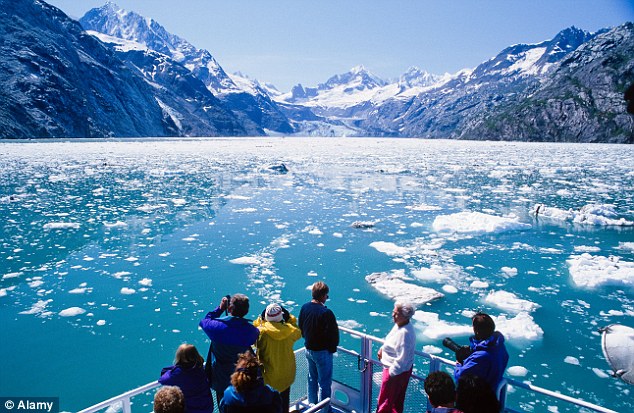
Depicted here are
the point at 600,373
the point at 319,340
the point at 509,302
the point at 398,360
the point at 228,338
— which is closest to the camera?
the point at 228,338

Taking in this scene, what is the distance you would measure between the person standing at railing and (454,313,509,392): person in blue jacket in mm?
1698

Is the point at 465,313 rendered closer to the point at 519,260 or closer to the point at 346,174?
the point at 519,260

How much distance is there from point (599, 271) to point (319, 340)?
11.8 m

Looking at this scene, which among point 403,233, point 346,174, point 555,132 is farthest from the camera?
point 555,132

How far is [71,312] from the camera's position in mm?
10703

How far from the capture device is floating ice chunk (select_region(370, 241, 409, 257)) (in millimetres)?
15885

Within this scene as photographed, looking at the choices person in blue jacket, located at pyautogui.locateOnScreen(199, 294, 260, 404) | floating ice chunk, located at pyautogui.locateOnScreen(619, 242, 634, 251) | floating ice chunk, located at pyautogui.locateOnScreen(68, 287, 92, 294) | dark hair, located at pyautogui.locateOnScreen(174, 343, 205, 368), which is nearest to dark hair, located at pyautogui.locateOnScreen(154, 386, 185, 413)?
dark hair, located at pyautogui.locateOnScreen(174, 343, 205, 368)

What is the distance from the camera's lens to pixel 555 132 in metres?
171

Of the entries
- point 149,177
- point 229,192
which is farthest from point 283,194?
point 149,177

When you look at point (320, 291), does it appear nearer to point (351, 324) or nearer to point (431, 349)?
point (431, 349)

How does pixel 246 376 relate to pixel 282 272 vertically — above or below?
above

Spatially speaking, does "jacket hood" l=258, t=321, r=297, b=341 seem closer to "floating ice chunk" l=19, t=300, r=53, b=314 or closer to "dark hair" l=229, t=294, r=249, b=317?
"dark hair" l=229, t=294, r=249, b=317

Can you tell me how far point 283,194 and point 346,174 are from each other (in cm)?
1591

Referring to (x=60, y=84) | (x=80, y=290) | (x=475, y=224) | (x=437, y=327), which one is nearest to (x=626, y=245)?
(x=475, y=224)
